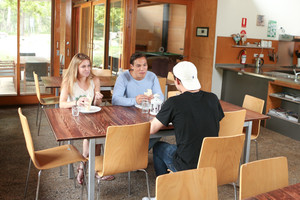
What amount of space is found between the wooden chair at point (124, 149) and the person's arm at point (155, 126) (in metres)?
0.08

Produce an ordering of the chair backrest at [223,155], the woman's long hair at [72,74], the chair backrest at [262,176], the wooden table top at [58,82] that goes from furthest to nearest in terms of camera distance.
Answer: the wooden table top at [58,82] < the woman's long hair at [72,74] < the chair backrest at [223,155] < the chair backrest at [262,176]

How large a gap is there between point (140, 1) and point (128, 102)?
13.0 feet

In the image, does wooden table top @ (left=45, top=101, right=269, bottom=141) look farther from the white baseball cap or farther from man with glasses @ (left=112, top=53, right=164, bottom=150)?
the white baseball cap

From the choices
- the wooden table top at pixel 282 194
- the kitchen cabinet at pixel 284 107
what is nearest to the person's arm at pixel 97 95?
the wooden table top at pixel 282 194

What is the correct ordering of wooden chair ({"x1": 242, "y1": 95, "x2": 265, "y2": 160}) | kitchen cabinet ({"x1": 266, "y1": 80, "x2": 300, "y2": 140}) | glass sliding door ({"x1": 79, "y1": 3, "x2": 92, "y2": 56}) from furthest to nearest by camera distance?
glass sliding door ({"x1": 79, "y1": 3, "x2": 92, "y2": 56}), kitchen cabinet ({"x1": 266, "y1": 80, "x2": 300, "y2": 140}), wooden chair ({"x1": 242, "y1": 95, "x2": 265, "y2": 160})

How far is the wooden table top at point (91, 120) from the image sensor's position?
2.68 metres

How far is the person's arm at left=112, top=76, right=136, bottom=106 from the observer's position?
3.64m

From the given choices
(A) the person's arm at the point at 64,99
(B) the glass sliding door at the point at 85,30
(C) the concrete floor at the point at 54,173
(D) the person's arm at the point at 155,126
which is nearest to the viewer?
(D) the person's arm at the point at 155,126

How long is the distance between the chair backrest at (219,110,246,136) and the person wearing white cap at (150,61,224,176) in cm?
39

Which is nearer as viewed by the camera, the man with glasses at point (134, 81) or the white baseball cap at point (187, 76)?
the white baseball cap at point (187, 76)

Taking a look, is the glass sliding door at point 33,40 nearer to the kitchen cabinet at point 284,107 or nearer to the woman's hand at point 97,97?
the woman's hand at point 97,97

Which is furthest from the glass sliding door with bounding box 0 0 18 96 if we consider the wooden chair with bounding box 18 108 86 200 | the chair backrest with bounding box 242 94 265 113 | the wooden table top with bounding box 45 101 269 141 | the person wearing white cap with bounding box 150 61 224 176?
the person wearing white cap with bounding box 150 61 224 176

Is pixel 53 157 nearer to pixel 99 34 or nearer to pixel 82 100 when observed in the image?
pixel 82 100

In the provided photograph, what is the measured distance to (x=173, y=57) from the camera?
24.7ft
